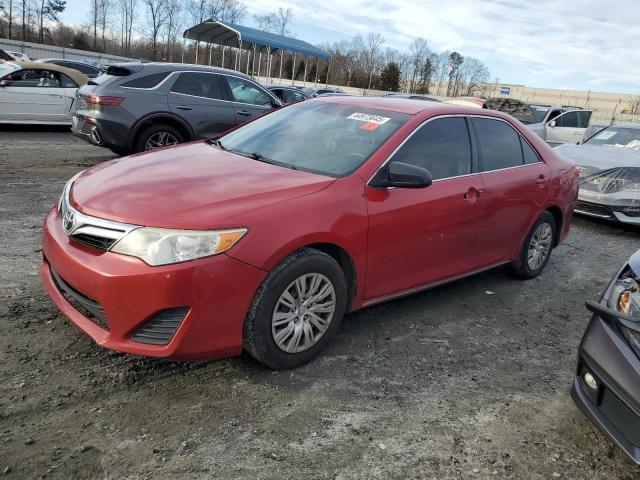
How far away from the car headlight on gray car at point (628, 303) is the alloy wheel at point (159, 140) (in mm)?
6849

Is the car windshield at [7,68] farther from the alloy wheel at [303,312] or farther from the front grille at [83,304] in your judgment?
the alloy wheel at [303,312]

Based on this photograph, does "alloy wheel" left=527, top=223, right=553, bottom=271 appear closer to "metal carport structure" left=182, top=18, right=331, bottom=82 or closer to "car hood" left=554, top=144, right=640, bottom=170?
"car hood" left=554, top=144, right=640, bottom=170

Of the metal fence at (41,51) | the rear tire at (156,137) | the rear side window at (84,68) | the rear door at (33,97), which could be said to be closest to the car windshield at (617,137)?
the rear tire at (156,137)

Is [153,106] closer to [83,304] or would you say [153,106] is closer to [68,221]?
[68,221]

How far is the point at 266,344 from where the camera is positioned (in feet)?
9.62

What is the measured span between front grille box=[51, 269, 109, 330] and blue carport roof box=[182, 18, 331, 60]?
3002cm

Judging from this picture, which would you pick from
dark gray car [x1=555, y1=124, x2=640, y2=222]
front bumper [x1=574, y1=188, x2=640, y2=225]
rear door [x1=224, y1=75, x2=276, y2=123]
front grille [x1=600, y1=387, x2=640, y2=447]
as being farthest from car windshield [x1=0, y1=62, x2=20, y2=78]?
front grille [x1=600, y1=387, x2=640, y2=447]

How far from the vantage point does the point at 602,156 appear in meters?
8.40

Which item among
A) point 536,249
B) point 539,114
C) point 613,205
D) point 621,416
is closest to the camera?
point 621,416

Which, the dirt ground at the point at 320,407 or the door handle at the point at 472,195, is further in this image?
the door handle at the point at 472,195

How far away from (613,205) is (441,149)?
15.8 feet

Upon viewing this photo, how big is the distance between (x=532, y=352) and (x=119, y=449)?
2.77m

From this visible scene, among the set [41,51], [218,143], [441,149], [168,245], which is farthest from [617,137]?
[41,51]

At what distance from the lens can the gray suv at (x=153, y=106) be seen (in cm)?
793
